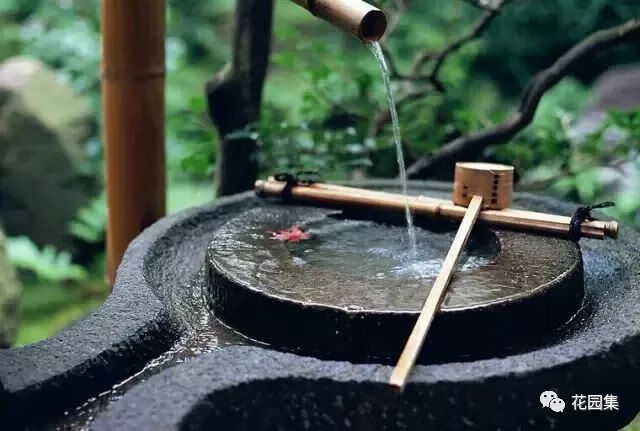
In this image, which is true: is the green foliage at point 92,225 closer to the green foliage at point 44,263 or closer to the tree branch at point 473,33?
the green foliage at point 44,263

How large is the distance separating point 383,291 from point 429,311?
232 millimetres

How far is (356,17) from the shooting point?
1704 mm

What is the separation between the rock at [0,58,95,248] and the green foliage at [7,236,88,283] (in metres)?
0.41

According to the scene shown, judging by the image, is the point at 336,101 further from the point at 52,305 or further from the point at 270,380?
the point at 270,380

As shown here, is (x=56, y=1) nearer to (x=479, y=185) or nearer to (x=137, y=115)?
(x=137, y=115)

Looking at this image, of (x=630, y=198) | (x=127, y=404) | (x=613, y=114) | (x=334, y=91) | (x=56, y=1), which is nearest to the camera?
(x=127, y=404)

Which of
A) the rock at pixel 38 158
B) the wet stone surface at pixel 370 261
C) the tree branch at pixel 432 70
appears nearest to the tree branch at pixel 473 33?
the tree branch at pixel 432 70

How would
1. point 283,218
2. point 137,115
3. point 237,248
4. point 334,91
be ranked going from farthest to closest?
point 334,91
point 137,115
point 283,218
point 237,248

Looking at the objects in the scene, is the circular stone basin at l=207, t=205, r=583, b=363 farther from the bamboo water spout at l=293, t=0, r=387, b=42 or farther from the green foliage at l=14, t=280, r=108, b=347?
the green foliage at l=14, t=280, r=108, b=347

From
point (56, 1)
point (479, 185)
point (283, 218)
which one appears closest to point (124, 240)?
point (283, 218)

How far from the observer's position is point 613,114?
3.35 meters

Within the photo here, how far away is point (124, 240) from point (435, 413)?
72.5 inches

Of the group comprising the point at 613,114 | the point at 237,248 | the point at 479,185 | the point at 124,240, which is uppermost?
the point at 613,114

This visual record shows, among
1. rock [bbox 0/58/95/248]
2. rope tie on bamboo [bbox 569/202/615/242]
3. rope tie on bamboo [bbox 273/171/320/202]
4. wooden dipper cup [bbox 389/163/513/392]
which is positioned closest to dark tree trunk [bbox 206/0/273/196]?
rope tie on bamboo [bbox 273/171/320/202]
